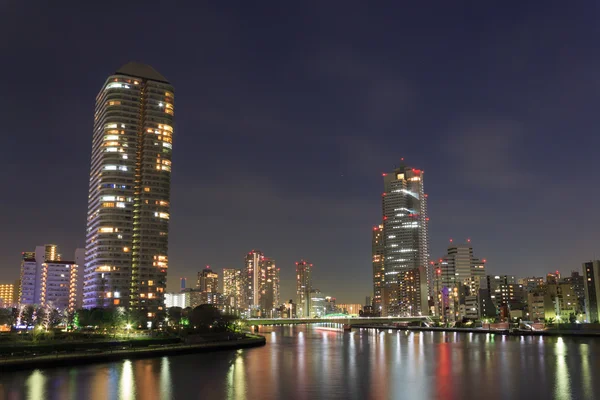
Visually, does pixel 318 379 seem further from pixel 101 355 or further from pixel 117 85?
pixel 117 85

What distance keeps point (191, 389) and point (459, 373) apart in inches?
1281

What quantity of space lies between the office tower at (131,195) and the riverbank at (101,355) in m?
48.0

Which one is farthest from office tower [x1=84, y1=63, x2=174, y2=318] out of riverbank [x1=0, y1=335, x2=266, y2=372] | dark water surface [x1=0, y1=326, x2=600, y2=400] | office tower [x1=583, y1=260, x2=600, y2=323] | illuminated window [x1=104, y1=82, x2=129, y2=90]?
office tower [x1=583, y1=260, x2=600, y2=323]

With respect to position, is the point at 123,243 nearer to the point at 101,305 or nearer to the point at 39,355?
the point at 101,305

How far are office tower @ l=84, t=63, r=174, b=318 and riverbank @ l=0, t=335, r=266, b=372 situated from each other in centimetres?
4801

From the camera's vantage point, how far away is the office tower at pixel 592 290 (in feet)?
522

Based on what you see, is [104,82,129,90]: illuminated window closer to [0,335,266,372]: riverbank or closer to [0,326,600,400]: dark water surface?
[0,335,266,372]: riverbank

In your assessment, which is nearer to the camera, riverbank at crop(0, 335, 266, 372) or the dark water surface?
the dark water surface

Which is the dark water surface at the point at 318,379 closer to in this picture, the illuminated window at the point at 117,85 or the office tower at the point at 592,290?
the office tower at the point at 592,290

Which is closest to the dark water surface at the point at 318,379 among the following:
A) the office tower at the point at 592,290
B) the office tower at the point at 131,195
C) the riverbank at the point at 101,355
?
the riverbank at the point at 101,355

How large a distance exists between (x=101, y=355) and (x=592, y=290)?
468 ft

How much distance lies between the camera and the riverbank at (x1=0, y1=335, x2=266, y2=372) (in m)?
64.8

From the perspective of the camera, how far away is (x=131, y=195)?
495 feet

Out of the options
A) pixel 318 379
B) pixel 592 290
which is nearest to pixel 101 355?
pixel 318 379
